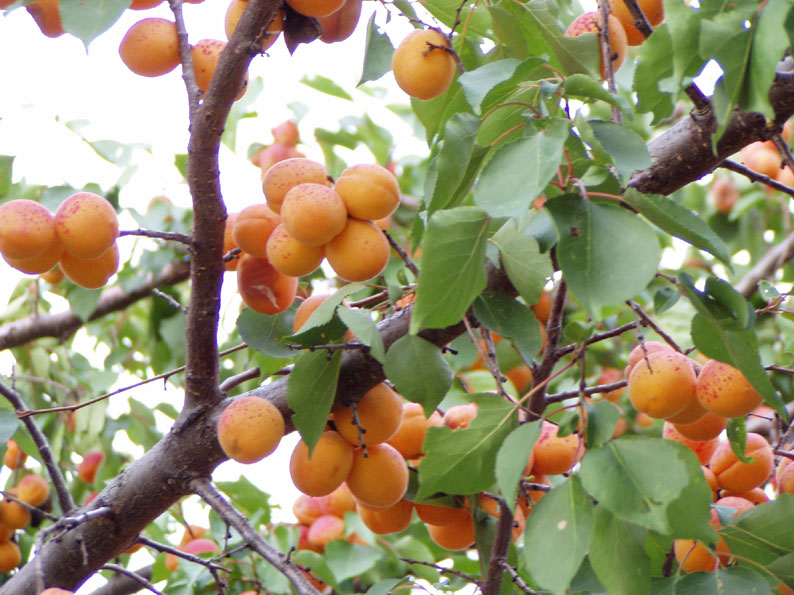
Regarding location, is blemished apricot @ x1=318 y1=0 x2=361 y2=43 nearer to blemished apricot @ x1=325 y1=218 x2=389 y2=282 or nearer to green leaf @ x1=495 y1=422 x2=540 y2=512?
blemished apricot @ x1=325 y1=218 x2=389 y2=282

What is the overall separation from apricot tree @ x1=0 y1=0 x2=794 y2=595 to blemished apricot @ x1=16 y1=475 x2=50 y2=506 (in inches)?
25.3

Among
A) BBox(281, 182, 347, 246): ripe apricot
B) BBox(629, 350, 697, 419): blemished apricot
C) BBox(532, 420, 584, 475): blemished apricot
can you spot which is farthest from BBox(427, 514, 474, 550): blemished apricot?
BBox(281, 182, 347, 246): ripe apricot

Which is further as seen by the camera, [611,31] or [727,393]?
[611,31]

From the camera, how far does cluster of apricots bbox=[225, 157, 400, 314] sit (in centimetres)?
121

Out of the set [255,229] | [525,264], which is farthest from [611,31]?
[255,229]

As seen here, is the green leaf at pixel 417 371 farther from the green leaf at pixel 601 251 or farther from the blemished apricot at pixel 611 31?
the blemished apricot at pixel 611 31

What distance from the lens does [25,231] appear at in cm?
126

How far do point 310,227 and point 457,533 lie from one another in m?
0.63

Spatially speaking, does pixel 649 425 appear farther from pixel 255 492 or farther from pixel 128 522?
pixel 128 522

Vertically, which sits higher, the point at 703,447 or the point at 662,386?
the point at 662,386

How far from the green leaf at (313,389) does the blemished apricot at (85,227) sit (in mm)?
347

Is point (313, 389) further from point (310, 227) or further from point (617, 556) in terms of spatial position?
point (617, 556)

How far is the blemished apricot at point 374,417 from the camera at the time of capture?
1.32 meters

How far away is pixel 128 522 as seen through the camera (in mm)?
1431
